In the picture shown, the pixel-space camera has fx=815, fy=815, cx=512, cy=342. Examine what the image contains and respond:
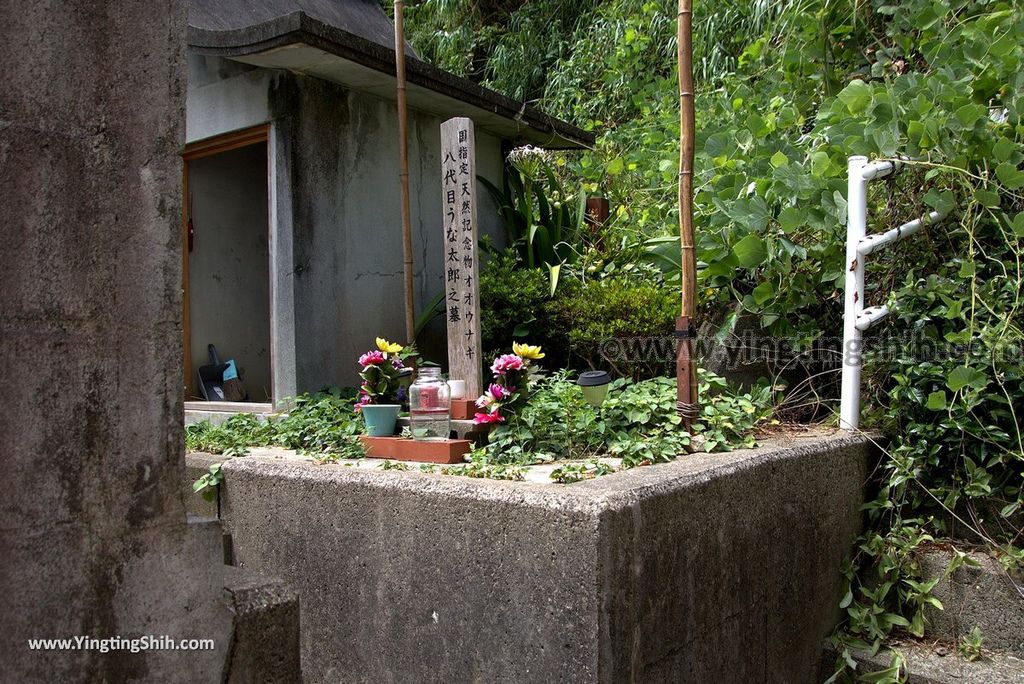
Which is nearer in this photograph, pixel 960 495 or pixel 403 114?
pixel 960 495

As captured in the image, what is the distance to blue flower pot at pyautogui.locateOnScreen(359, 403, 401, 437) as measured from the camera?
12.9 feet

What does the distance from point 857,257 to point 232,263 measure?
5.44 m

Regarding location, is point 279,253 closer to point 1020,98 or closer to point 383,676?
point 383,676

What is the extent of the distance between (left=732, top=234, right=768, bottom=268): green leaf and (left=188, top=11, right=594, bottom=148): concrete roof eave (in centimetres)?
229

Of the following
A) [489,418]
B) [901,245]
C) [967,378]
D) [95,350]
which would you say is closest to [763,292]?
[901,245]

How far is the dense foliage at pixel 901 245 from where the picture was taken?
128 inches

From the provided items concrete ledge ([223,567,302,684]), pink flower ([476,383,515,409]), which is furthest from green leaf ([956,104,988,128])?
concrete ledge ([223,567,302,684])

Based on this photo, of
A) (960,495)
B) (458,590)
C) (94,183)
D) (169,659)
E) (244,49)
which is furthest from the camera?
(244,49)

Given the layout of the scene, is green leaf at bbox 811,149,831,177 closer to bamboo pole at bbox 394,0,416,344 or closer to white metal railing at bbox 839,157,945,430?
white metal railing at bbox 839,157,945,430

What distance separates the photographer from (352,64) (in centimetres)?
483

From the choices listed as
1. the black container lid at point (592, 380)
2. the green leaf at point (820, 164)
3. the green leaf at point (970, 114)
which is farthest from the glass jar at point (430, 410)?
the green leaf at point (970, 114)

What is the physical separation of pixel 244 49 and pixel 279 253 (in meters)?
1.19

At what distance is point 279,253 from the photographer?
16.5 ft

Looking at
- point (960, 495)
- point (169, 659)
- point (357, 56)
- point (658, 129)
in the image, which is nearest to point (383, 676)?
point (169, 659)
